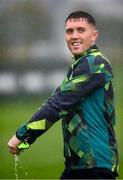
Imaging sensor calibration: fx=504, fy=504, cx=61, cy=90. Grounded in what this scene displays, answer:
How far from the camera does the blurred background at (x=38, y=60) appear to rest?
3.87 m

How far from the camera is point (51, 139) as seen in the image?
3.95 metres

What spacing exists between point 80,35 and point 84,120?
1.68ft

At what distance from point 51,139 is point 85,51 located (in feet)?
4.21

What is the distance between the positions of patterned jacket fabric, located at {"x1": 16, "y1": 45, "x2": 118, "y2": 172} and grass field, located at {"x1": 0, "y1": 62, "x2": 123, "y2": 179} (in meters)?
1.16

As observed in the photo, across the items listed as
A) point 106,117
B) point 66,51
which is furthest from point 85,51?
point 66,51

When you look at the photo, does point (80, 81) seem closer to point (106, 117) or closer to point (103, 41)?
point (106, 117)

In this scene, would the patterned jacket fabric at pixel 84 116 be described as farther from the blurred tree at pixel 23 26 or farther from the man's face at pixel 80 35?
the blurred tree at pixel 23 26

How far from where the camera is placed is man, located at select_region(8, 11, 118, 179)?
2.65 meters

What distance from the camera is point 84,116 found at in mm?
2701

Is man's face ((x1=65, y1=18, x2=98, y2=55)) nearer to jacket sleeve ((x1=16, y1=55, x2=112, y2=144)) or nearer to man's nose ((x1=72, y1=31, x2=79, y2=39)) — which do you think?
man's nose ((x1=72, y1=31, x2=79, y2=39))

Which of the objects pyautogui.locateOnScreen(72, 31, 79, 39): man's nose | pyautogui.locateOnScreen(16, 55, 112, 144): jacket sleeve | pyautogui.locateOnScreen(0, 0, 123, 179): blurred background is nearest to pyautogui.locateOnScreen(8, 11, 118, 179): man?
pyautogui.locateOnScreen(16, 55, 112, 144): jacket sleeve

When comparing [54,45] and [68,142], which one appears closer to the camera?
[68,142]

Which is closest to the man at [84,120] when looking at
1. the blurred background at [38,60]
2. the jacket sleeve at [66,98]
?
the jacket sleeve at [66,98]

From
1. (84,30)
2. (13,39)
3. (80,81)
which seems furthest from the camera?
(13,39)
